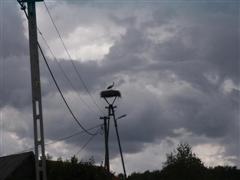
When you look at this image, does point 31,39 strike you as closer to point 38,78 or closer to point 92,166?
point 38,78

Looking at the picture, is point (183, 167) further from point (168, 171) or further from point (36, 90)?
point (36, 90)

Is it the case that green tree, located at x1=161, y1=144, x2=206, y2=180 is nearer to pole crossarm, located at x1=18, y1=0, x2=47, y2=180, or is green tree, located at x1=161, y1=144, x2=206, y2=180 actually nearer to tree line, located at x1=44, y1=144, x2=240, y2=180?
tree line, located at x1=44, y1=144, x2=240, y2=180

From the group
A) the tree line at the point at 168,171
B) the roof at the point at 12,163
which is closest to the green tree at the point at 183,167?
the tree line at the point at 168,171

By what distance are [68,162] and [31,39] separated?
22156mm

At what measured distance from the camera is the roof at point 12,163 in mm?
49094

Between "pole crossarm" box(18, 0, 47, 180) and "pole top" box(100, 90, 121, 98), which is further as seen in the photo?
"pole top" box(100, 90, 121, 98)

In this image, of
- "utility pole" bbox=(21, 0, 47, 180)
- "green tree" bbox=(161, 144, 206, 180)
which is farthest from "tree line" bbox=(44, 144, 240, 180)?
"utility pole" bbox=(21, 0, 47, 180)

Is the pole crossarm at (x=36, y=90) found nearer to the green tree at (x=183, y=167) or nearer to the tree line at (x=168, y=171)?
the tree line at (x=168, y=171)

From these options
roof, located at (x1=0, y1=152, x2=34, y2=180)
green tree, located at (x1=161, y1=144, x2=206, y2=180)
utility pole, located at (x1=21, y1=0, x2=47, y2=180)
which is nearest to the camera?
utility pole, located at (x1=21, y1=0, x2=47, y2=180)

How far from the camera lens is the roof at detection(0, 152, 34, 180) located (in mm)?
49094

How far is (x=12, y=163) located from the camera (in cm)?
5050

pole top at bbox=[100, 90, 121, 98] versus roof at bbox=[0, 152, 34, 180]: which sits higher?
pole top at bbox=[100, 90, 121, 98]

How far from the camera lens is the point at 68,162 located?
169 ft

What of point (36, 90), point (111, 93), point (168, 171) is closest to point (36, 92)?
point (36, 90)
